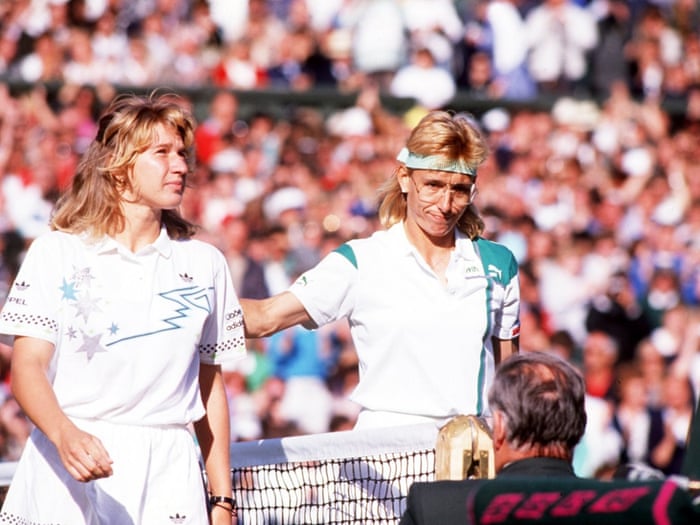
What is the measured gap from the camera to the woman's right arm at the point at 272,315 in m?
5.96

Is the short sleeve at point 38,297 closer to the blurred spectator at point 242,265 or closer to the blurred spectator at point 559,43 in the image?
the blurred spectator at point 242,265

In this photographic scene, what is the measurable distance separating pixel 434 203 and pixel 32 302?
6.16 feet

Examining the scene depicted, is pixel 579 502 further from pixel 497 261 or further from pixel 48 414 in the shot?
pixel 497 261

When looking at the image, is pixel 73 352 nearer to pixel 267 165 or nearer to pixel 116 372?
pixel 116 372

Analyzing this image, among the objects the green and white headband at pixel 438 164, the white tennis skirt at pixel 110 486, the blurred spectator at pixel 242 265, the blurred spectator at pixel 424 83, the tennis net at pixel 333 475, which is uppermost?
the blurred spectator at pixel 424 83

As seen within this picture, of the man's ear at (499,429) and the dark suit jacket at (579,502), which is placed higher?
the man's ear at (499,429)

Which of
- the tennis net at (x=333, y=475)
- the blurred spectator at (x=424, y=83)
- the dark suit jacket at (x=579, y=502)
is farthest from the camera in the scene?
the blurred spectator at (x=424, y=83)

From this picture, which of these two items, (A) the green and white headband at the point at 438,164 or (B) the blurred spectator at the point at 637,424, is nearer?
(A) the green and white headband at the point at 438,164

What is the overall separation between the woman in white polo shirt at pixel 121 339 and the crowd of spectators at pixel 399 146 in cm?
704

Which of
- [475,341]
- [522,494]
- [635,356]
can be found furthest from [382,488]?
[635,356]

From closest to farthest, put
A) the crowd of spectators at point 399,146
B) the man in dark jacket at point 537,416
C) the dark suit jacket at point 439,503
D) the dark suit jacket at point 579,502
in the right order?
the dark suit jacket at point 579,502
the man in dark jacket at point 537,416
the dark suit jacket at point 439,503
the crowd of spectators at point 399,146

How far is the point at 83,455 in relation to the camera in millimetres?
4508

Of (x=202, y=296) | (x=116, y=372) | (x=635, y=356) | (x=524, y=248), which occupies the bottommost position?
(x=116, y=372)

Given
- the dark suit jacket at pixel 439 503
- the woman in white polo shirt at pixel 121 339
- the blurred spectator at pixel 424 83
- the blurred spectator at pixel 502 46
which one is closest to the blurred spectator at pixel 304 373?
the blurred spectator at pixel 424 83
